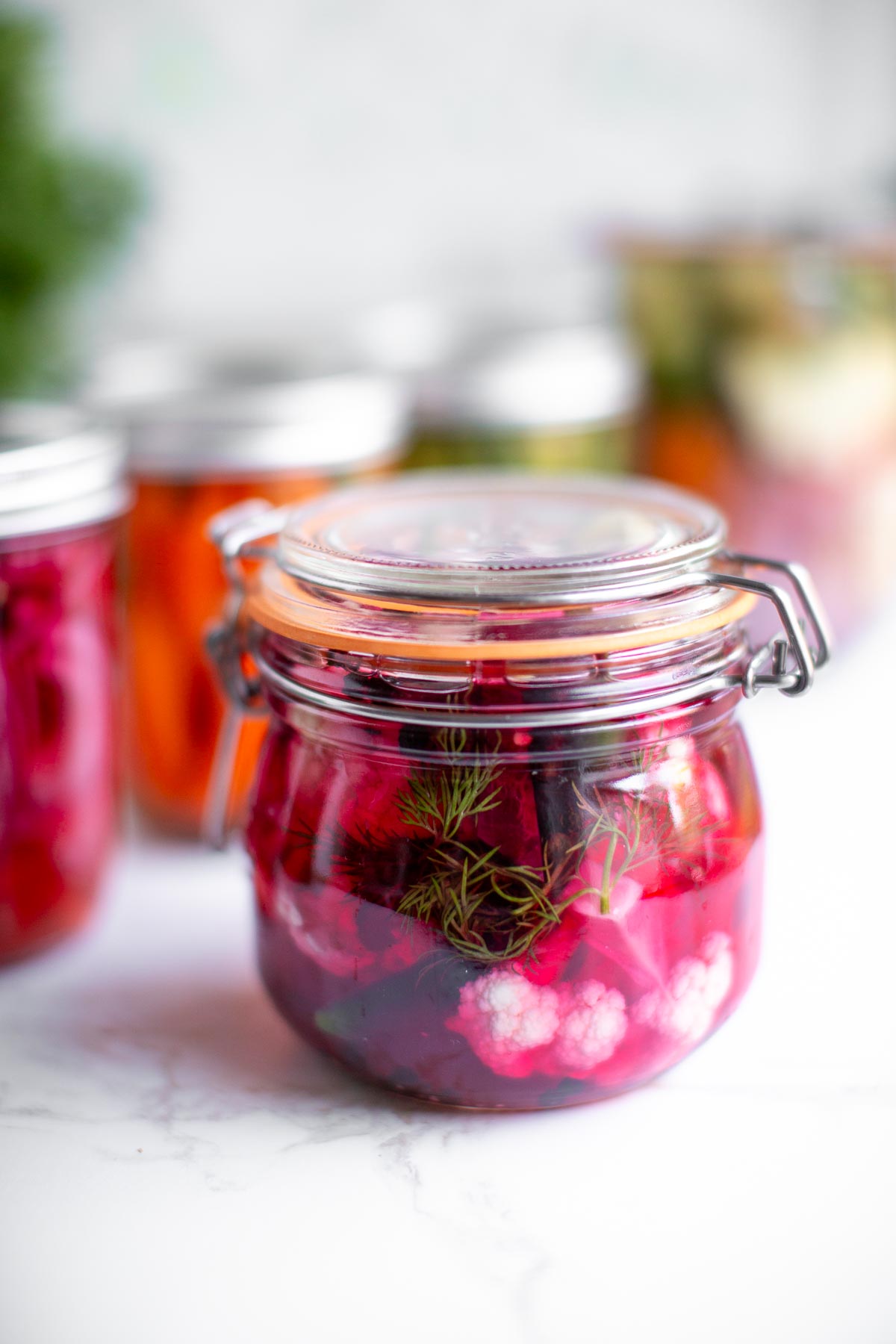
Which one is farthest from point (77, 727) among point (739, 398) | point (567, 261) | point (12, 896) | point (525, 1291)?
point (567, 261)

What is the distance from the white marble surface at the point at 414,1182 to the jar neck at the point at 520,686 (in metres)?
0.18

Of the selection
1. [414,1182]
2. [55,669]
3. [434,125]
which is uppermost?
[434,125]

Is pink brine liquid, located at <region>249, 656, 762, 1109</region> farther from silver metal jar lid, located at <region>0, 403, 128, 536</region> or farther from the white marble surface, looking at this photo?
silver metal jar lid, located at <region>0, 403, 128, 536</region>

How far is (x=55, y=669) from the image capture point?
64 centimetres

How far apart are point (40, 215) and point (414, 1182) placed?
2.42 feet

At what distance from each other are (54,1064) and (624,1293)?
29 cm

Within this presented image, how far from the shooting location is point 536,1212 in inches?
19.1

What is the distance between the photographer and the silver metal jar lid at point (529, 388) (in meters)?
0.88

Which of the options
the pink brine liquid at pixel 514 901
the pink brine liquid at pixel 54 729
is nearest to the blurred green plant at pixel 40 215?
the pink brine liquid at pixel 54 729

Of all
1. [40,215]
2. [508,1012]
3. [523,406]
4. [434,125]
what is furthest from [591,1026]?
[434,125]

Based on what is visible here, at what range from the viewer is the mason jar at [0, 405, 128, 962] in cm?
61

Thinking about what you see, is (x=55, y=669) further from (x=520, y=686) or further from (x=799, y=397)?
(x=799, y=397)

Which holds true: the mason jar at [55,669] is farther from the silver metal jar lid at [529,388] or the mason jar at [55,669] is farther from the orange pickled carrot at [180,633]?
the silver metal jar lid at [529,388]

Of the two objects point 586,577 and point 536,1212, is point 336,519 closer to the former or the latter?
point 586,577
